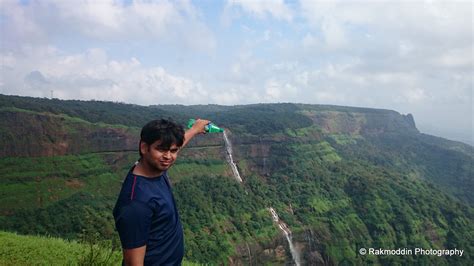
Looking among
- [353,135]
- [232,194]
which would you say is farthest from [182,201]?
[353,135]

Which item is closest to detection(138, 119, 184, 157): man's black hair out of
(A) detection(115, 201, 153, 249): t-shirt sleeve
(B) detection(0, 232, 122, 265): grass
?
(A) detection(115, 201, 153, 249): t-shirt sleeve

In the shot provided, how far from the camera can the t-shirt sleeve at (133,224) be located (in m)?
2.92

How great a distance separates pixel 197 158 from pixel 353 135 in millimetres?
70277

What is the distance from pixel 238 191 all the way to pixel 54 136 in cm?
2699

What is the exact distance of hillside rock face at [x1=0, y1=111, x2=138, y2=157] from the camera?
46.7m

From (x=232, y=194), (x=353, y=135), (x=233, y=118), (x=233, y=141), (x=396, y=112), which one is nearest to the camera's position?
(x=232, y=194)

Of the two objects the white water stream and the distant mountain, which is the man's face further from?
the white water stream

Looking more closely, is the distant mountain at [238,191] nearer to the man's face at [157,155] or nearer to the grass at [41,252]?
the grass at [41,252]

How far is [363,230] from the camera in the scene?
60312mm

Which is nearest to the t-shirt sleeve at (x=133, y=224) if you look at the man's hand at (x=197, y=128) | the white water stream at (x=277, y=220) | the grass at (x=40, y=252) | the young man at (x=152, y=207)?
the young man at (x=152, y=207)

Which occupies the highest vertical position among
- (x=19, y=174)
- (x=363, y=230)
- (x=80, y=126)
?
(x=80, y=126)

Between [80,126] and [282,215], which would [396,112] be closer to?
[282,215]

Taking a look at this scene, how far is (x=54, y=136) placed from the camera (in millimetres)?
50062

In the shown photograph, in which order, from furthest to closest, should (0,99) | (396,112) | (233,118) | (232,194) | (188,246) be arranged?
(396,112), (233,118), (232,194), (0,99), (188,246)
